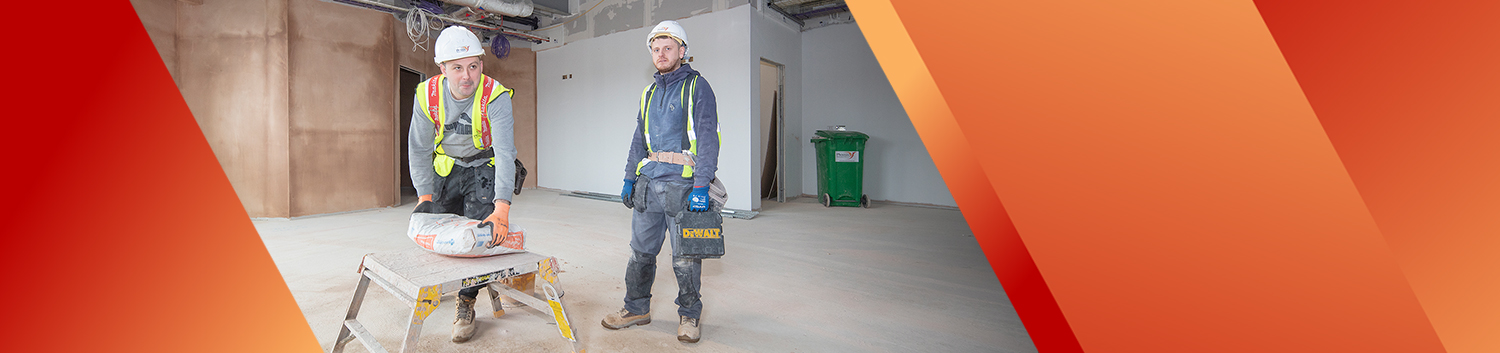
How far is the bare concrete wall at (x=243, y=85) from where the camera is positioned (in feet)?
19.9

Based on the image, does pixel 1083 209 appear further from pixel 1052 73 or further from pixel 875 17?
pixel 875 17

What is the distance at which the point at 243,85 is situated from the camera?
616cm

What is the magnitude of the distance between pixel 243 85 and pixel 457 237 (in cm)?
604

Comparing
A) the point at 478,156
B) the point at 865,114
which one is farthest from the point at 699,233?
the point at 865,114

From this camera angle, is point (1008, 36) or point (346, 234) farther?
point (346, 234)

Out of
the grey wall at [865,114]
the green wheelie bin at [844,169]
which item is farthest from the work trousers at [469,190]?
the grey wall at [865,114]

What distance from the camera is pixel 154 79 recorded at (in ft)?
3.04

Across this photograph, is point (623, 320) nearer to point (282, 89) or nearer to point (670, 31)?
point (670, 31)

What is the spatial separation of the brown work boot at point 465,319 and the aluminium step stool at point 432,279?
0.39 meters

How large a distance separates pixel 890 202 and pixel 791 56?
254cm

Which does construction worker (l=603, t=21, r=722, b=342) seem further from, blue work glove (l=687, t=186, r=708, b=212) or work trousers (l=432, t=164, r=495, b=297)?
work trousers (l=432, t=164, r=495, b=297)

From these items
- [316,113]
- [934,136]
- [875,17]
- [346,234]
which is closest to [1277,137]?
[934,136]

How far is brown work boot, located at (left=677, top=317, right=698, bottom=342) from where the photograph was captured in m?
2.52

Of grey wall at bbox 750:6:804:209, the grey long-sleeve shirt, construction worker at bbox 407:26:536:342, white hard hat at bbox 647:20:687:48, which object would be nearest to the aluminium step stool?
construction worker at bbox 407:26:536:342
